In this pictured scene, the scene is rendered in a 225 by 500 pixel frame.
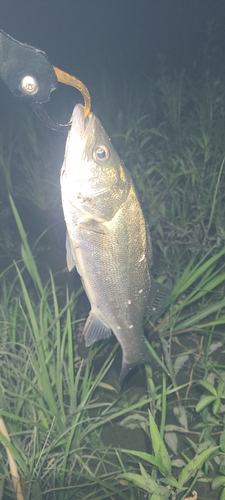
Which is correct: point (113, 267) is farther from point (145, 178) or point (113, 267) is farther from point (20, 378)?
point (145, 178)

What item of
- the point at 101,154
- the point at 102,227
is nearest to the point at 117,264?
the point at 102,227

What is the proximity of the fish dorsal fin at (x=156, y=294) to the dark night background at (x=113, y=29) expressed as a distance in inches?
329

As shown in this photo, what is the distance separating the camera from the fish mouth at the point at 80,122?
149 cm

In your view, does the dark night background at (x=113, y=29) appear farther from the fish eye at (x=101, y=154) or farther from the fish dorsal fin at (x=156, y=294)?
the fish eye at (x=101, y=154)

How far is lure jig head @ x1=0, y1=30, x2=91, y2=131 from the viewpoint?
1.26 meters

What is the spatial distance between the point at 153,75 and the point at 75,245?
790cm

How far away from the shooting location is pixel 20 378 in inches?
94.9

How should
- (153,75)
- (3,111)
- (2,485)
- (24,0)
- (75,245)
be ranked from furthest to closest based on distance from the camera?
(24,0), (153,75), (3,111), (2,485), (75,245)

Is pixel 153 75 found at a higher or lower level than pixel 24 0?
lower

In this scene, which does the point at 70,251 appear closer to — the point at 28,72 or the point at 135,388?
the point at 28,72

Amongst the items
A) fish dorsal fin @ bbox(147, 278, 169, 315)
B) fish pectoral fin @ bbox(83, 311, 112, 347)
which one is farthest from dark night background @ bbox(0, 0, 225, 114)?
fish pectoral fin @ bbox(83, 311, 112, 347)

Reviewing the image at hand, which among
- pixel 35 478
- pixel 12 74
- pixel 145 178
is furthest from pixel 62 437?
pixel 145 178

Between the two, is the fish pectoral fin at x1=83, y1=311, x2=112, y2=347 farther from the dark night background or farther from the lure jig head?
the dark night background

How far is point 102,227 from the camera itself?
167cm
